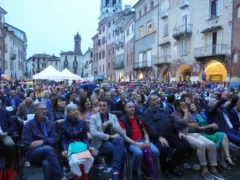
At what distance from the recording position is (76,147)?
4.37m

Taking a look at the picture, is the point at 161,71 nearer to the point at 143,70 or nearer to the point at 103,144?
the point at 143,70

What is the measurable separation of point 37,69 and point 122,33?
232 feet

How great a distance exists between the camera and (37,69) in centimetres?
10638

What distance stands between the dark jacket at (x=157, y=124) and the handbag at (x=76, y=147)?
1.42 meters

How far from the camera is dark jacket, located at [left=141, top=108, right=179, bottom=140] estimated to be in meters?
5.20

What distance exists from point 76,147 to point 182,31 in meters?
23.9

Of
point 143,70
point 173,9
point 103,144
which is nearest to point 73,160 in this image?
Answer: point 103,144

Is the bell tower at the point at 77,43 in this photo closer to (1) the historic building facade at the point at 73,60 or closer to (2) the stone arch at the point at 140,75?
(1) the historic building facade at the point at 73,60

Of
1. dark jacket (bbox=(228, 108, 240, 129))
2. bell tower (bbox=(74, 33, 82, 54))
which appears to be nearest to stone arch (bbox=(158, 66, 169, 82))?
dark jacket (bbox=(228, 108, 240, 129))

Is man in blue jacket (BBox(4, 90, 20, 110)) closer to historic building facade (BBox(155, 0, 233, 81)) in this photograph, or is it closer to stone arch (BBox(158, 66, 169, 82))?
historic building facade (BBox(155, 0, 233, 81))

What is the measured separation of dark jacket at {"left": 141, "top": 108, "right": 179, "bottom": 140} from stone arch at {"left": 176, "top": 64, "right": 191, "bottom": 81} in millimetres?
22663

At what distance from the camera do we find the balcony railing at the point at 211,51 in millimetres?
21875

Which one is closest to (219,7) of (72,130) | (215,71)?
(215,71)

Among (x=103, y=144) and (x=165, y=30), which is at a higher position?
(x=165, y=30)
